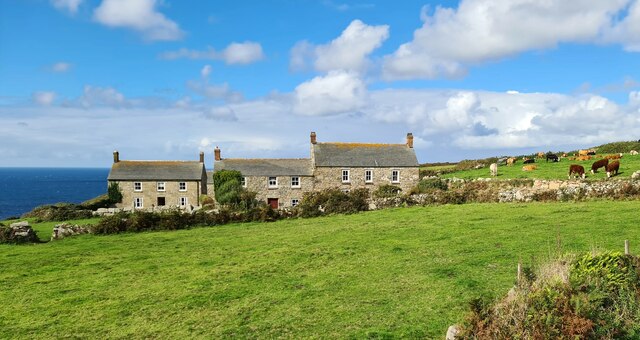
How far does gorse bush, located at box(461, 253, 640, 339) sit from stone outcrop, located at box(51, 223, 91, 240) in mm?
26907

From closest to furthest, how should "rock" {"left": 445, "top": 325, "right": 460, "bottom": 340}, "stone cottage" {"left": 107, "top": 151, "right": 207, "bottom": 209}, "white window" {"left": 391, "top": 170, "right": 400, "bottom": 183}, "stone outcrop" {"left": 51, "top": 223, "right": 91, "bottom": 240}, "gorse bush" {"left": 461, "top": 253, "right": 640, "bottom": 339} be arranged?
1. "gorse bush" {"left": 461, "top": 253, "right": 640, "bottom": 339}
2. "rock" {"left": 445, "top": 325, "right": 460, "bottom": 340}
3. "stone outcrop" {"left": 51, "top": 223, "right": 91, "bottom": 240}
4. "white window" {"left": 391, "top": 170, "right": 400, "bottom": 183}
5. "stone cottage" {"left": 107, "top": 151, "right": 207, "bottom": 209}

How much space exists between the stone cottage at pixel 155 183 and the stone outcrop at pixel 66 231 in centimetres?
2771

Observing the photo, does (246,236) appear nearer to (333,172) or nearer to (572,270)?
(572,270)

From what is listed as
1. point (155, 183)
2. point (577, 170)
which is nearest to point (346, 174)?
point (155, 183)

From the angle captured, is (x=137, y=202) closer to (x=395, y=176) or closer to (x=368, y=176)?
(x=368, y=176)

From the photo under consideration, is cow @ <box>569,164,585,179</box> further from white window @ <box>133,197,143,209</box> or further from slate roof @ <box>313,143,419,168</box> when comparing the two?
white window @ <box>133,197,143,209</box>

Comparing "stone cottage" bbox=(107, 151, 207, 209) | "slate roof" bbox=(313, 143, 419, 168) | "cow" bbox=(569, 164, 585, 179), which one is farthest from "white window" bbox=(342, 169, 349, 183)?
"cow" bbox=(569, 164, 585, 179)

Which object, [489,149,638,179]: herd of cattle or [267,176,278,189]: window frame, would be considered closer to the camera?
[489,149,638,179]: herd of cattle

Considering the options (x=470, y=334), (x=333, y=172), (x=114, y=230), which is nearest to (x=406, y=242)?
(x=470, y=334)

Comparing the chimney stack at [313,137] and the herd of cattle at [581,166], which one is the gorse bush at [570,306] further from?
the chimney stack at [313,137]

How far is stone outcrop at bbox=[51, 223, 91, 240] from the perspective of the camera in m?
28.8

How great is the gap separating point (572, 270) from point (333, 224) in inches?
765

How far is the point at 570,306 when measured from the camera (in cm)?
946

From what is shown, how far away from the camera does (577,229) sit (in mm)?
20062
